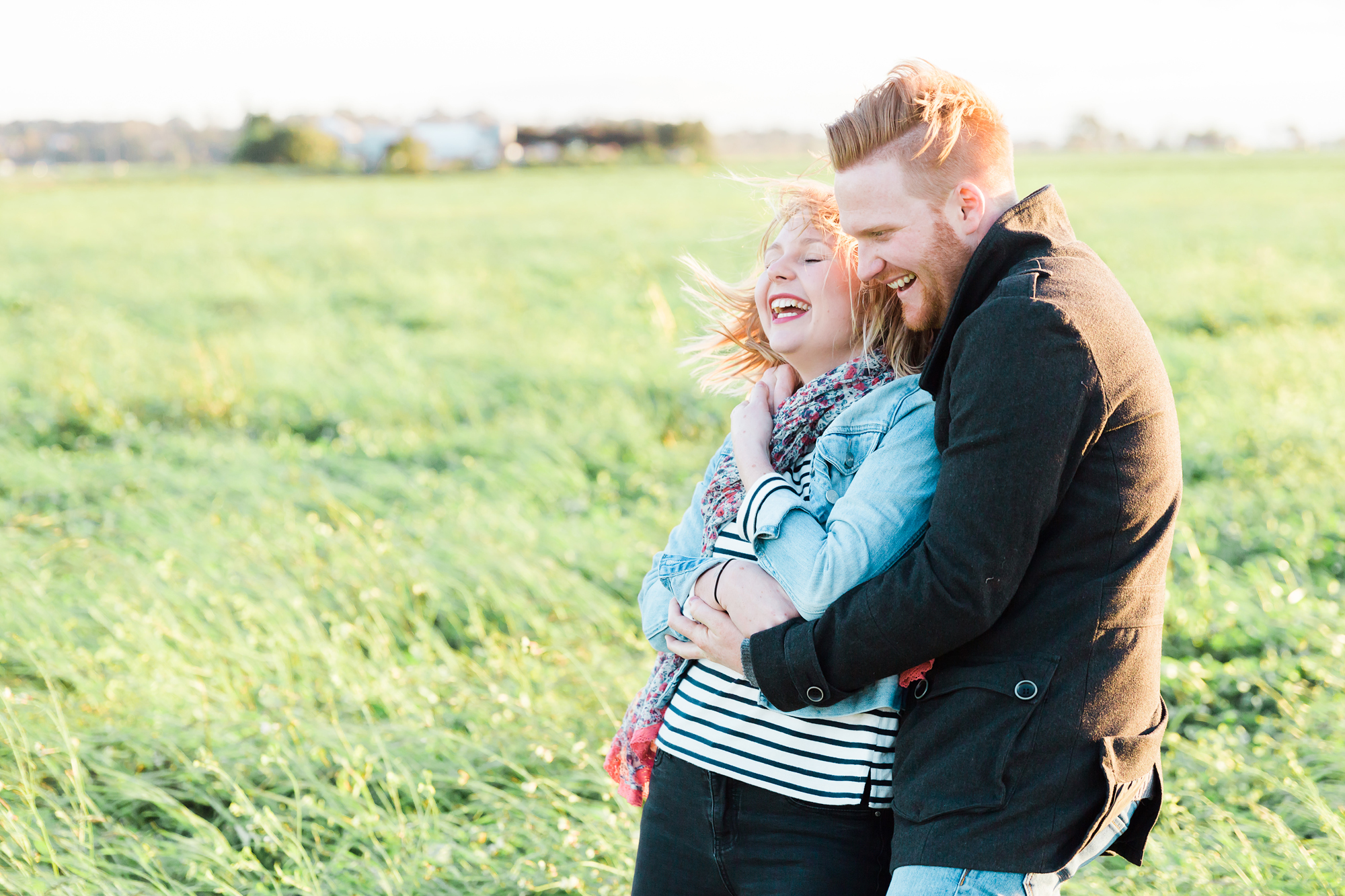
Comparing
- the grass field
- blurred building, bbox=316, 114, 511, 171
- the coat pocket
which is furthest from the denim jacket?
blurred building, bbox=316, 114, 511, 171

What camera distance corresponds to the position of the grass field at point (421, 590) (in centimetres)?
287

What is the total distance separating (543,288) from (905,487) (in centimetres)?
1247

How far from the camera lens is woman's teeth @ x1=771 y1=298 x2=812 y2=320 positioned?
2.10m

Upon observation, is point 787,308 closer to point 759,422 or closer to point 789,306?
point 789,306

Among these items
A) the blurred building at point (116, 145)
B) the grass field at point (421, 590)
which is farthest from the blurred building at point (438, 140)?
the grass field at point (421, 590)

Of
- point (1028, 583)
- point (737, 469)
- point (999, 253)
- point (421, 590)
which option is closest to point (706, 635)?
point (737, 469)

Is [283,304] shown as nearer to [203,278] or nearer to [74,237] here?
[203,278]

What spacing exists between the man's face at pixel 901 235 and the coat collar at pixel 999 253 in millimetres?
72

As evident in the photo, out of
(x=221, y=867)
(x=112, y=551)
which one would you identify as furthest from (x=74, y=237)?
(x=221, y=867)

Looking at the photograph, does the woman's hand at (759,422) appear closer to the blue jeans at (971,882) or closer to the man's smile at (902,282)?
the man's smile at (902,282)

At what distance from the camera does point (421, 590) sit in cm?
353

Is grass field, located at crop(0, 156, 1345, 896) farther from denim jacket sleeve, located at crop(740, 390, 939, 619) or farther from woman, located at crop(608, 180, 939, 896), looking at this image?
denim jacket sleeve, located at crop(740, 390, 939, 619)

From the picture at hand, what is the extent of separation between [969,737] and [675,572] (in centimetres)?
68

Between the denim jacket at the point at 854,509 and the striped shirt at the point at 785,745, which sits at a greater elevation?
the denim jacket at the point at 854,509
